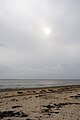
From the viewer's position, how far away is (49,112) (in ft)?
56.1

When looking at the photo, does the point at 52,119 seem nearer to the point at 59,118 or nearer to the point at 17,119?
the point at 59,118

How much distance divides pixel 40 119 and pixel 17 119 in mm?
1739

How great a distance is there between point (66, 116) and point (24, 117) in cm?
331

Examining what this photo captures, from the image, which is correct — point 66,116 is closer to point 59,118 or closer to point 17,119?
point 59,118

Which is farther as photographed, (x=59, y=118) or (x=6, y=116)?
(x=6, y=116)

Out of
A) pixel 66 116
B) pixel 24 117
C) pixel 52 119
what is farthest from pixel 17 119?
pixel 66 116

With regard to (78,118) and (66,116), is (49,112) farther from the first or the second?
(78,118)

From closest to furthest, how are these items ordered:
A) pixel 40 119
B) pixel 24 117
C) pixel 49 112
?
pixel 40 119
pixel 24 117
pixel 49 112

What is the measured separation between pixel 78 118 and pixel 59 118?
4.63ft

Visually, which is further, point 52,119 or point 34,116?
point 34,116

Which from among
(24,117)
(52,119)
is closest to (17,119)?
(24,117)

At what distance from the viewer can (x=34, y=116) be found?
51.0 feet

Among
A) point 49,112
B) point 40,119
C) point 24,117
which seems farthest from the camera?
point 49,112

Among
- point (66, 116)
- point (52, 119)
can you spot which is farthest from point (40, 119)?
point (66, 116)
